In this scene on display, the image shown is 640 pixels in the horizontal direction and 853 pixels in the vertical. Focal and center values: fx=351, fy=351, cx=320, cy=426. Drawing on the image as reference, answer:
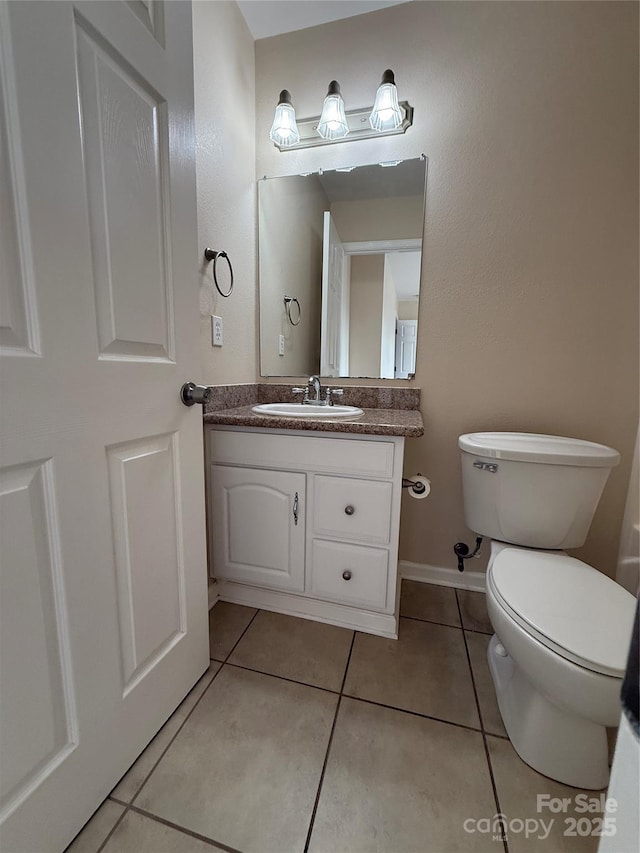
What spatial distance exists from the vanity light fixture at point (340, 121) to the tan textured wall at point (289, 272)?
17 centimetres

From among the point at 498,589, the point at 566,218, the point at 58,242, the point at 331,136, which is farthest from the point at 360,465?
the point at 331,136

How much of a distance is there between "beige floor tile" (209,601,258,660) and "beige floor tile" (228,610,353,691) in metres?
0.03

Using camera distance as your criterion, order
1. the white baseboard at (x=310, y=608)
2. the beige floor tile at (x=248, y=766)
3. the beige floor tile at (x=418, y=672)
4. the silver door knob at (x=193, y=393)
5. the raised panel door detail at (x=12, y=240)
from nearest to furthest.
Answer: the raised panel door detail at (x=12, y=240) → the beige floor tile at (x=248, y=766) → the silver door knob at (x=193, y=393) → the beige floor tile at (x=418, y=672) → the white baseboard at (x=310, y=608)

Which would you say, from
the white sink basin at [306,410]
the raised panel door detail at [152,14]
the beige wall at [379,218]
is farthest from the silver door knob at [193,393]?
the beige wall at [379,218]

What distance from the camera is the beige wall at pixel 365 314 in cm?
158

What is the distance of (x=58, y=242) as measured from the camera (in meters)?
0.59

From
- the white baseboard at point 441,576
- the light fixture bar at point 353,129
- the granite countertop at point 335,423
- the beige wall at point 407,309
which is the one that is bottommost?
the white baseboard at point 441,576

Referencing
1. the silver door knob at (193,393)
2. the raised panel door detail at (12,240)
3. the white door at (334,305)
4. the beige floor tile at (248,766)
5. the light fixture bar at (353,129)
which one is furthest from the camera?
the white door at (334,305)

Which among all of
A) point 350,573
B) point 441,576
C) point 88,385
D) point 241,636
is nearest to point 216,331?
point 88,385

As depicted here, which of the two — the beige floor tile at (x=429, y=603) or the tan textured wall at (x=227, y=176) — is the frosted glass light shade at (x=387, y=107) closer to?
the tan textured wall at (x=227, y=176)

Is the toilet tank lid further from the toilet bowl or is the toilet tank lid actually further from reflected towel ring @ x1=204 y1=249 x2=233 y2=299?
reflected towel ring @ x1=204 y1=249 x2=233 y2=299

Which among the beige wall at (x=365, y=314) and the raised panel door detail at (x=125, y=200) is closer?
the raised panel door detail at (x=125, y=200)

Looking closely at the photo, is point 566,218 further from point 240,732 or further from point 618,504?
point 240,732

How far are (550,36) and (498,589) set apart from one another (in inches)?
75.3
